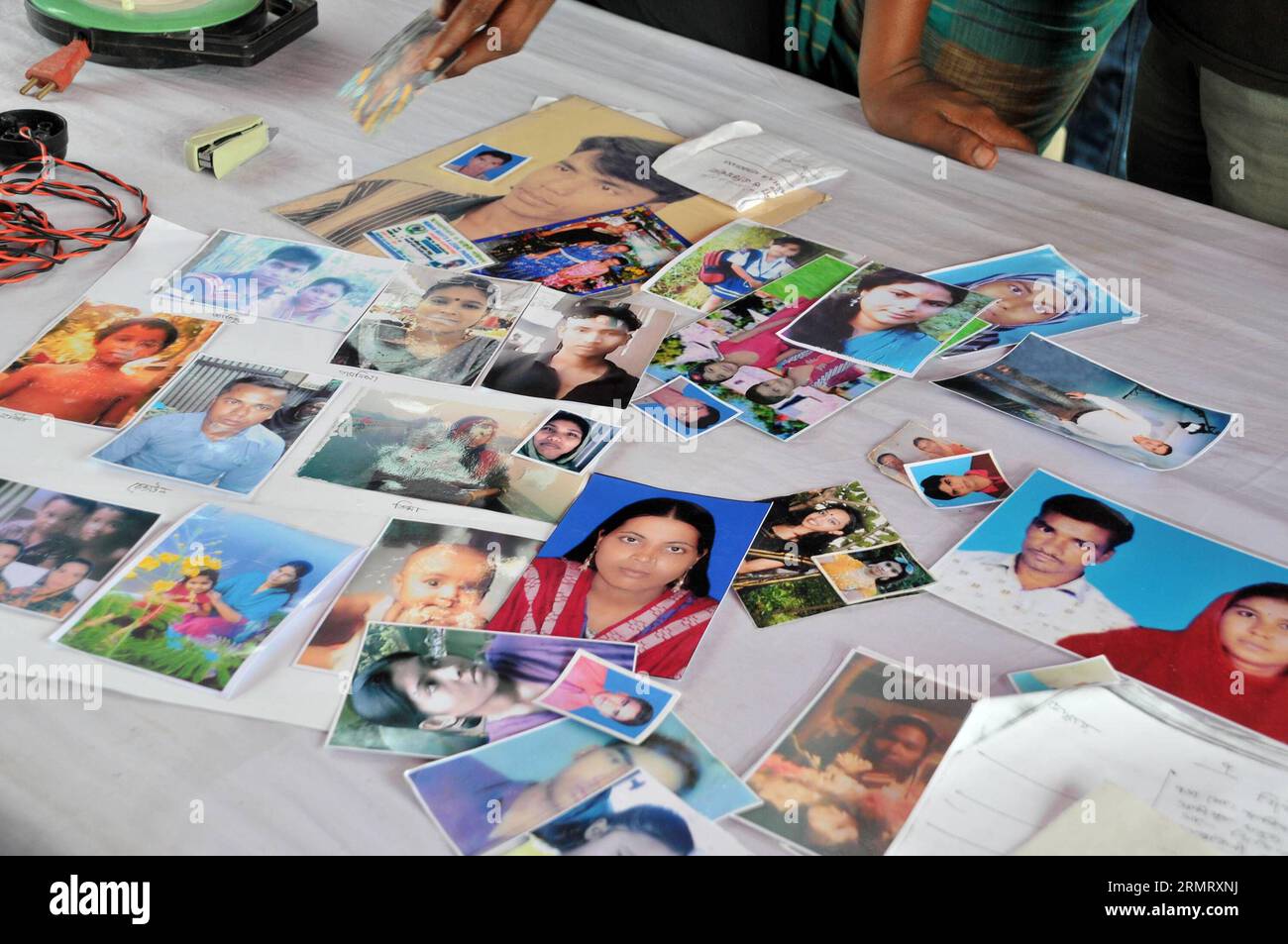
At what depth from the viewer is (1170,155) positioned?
147 centimetres

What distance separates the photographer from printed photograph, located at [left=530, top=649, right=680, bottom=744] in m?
0.70

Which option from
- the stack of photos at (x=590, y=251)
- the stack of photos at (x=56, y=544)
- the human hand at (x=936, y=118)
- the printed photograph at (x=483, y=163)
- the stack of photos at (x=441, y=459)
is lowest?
the stack of photos at (x=56, y=544)

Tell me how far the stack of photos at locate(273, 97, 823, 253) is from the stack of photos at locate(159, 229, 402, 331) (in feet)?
0.14

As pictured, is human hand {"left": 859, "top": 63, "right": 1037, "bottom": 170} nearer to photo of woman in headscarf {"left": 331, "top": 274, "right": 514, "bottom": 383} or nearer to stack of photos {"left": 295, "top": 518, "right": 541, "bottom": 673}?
photo of woman in headscarf {"left": 331, "top": 274, "right": 514, "bottom": 383}

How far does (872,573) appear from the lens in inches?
32.0

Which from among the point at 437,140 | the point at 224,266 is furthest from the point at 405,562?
the point at 437,140

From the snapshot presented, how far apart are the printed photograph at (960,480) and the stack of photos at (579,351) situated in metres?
0.24

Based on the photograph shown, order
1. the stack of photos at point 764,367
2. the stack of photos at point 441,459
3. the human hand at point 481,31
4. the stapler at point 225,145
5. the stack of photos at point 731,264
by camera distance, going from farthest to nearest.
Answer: the human hand at point 481,31 → the stapler at point 225,145 → the stack of photos at point 731,264 → the stack of photos at point 764,367 → the stack of photos at point 441,459

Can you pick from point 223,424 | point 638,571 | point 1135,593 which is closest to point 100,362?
point 223,424

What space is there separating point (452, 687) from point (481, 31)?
0.93 m

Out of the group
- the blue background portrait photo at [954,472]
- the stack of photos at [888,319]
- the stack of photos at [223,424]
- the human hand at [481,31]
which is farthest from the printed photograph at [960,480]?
the human hand at [481,31]

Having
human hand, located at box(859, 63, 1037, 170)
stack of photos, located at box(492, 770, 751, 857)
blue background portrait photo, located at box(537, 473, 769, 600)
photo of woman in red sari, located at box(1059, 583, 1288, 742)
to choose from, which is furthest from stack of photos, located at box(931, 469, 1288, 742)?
human hand, located at box(859, 63, 1037, 170)

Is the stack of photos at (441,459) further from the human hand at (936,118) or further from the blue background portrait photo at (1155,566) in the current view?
the human hand at (936,118)

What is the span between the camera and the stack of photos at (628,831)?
63 centimetres
